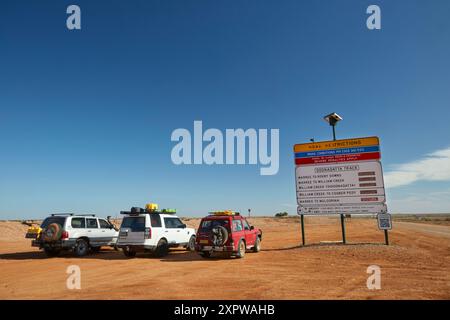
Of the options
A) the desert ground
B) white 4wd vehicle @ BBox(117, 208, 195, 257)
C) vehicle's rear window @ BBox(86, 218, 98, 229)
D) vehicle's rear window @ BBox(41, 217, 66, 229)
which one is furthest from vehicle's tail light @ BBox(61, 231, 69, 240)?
white 4wd vehicle @ BBox(117, 208, 195, 257)

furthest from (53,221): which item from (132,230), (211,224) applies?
(211,224)

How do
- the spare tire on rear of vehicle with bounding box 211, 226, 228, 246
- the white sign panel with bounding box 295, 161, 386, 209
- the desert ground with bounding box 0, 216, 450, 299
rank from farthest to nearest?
the white sign panel with bounding box 295, 161, 386, 209 → the spare tire on rear of vehicle with bounding box 211, 226, 228, 246 → the desert ground with bounding box 0, 216, 450, 299

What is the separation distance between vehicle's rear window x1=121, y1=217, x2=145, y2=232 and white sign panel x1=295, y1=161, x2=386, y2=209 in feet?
29.5

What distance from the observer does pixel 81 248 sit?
16.4m

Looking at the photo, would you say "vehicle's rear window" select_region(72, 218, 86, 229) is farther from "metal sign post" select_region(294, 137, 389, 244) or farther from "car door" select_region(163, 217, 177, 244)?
"metal sign post" select_region(294, 137, 389, 244)

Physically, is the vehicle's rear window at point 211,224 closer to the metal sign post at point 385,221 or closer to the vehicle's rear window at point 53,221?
the vehicle's rear window at point 53,221

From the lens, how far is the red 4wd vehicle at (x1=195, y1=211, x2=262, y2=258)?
554 inches

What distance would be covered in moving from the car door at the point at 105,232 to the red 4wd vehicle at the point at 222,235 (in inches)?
233

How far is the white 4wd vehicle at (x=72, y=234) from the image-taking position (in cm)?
1557

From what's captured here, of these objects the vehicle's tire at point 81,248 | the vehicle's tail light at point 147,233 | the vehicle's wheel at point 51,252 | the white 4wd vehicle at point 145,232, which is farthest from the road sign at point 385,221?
the vehicle's wheel at point 51,252

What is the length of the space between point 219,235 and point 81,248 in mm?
7327

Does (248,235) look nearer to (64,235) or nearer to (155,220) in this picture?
(155,220)

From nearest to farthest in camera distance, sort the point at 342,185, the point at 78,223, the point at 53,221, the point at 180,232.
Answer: the point at 53,221 < the point at 78,223 < the point at 180,232 < the point at 342,185
